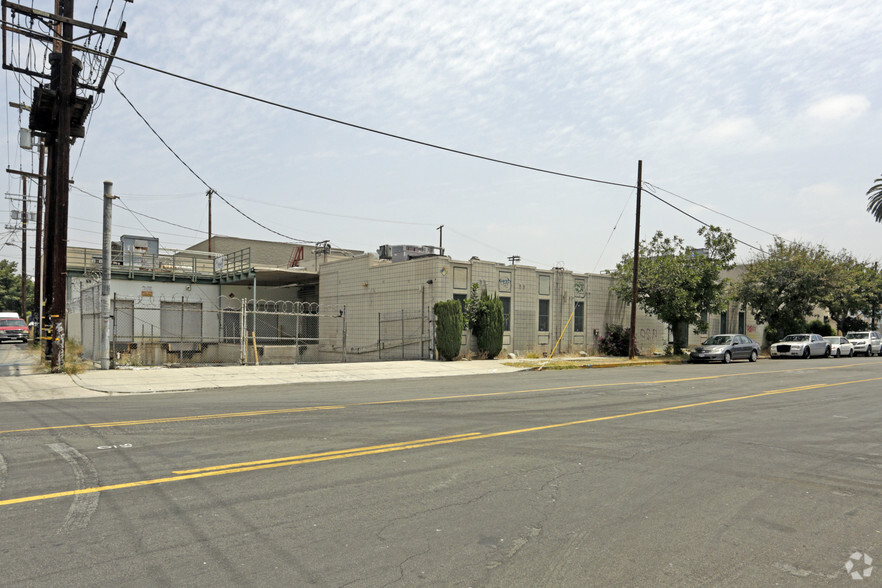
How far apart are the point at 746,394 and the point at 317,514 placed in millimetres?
13007

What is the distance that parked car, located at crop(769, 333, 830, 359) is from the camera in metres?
34.1

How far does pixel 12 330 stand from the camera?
4219 centimetres

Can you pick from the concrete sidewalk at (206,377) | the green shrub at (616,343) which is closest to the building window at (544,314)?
the green shrub at (616,343)

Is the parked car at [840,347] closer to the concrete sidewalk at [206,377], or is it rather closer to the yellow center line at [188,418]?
the concrete sidewalk at [206,377]

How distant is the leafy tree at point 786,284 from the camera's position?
36250 mm

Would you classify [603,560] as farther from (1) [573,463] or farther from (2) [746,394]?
(2) [746,394]

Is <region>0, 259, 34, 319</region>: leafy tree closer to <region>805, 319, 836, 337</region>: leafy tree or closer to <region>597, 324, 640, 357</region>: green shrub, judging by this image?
<region>597, 324, 640, 357</region>: green shrub

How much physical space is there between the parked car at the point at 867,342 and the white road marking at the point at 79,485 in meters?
44.5

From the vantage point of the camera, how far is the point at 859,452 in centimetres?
838

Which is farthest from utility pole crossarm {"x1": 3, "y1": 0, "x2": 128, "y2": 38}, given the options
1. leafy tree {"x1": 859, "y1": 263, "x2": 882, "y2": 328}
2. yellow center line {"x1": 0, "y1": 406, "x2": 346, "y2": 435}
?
leafy tree {"x1": 859, "y1": 263, "x2": 882, "y2": 328}

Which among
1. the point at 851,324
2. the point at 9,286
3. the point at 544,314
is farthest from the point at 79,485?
the point at 9,286

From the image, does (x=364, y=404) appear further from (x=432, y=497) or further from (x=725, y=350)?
A: (x=725, y=350)

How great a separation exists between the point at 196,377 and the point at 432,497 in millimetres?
13261

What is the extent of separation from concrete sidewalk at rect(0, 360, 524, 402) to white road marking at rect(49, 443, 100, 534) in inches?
270
